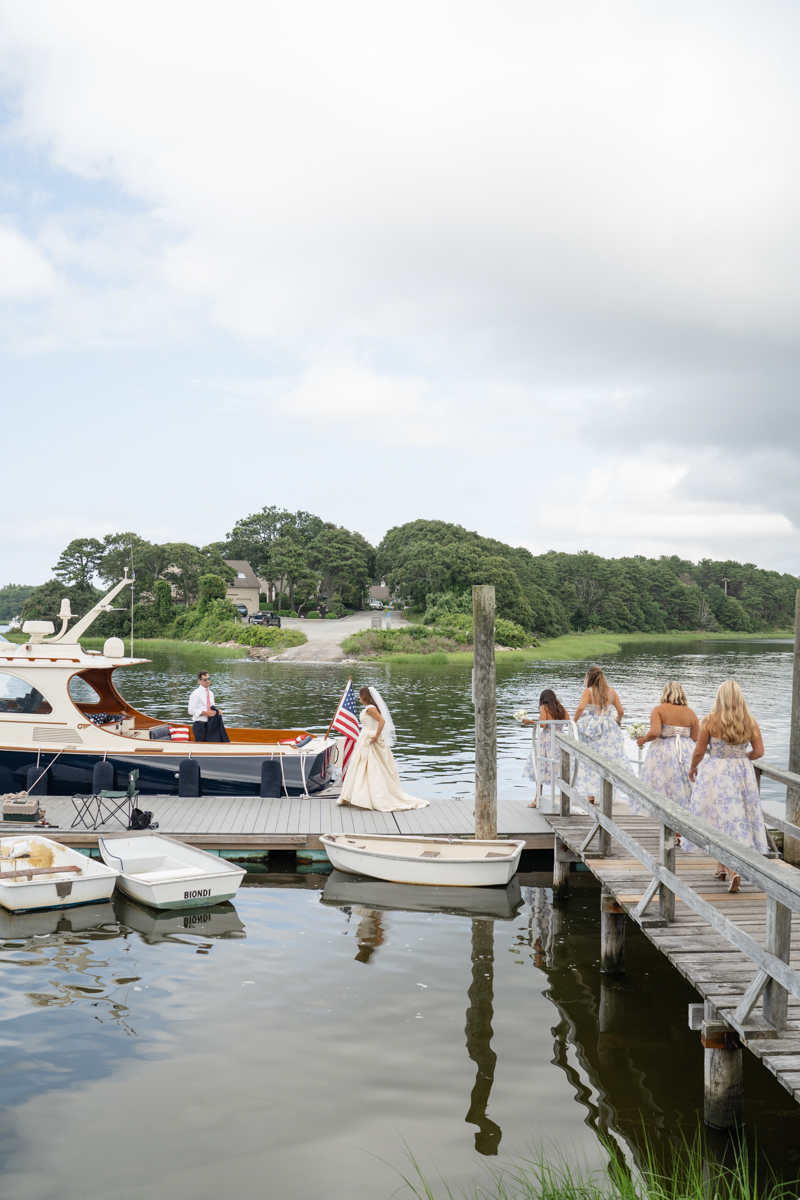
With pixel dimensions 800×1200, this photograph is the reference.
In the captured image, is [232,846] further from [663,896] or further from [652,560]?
[652,560]

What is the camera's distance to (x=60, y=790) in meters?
12.4

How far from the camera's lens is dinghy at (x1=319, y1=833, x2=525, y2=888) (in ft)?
32.5

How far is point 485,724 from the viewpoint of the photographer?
1098cm

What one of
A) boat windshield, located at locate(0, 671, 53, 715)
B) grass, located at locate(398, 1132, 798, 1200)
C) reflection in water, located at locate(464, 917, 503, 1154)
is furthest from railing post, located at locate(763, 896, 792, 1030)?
boat windshield, located at locate(0, 671, 53, 715)

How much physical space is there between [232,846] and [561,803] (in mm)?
4269

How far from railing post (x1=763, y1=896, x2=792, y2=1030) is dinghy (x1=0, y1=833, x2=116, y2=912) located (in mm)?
6979

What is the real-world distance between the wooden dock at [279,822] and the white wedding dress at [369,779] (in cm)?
14

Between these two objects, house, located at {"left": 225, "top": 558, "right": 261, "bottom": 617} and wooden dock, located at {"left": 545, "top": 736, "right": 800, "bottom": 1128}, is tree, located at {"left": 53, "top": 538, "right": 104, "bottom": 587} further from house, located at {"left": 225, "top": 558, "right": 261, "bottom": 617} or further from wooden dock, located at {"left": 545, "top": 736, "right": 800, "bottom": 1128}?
wooden dock, located at {"left": 545, "top": 736, "right": 800, "bottom": 1128}

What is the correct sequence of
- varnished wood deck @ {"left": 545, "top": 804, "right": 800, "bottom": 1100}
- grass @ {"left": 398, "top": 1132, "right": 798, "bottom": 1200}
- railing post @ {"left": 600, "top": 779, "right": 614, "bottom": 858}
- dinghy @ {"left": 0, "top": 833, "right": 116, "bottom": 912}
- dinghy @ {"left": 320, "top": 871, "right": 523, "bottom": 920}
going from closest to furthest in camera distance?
grass @ {"left": 398, "top": 1132, "right": 798, "bottom": 1200}, varnished wood deck @ {"left": 545, "top": 804, "right": 800, "bottom": 1100}, railing post @ {"left": 600, "top": 779, "right": 614, "bottom": 858}, dinghy @ {"left": 0, "top": 833, "right": 116, "bottom": 912}, dinghy @ {"left": 320, "top": 871, "right": 523, "bottom": 920}

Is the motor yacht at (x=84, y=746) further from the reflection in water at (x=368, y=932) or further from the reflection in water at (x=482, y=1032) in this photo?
the reflection in water at (x=482, y=1032)

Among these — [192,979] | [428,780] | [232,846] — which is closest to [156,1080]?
[192,979]

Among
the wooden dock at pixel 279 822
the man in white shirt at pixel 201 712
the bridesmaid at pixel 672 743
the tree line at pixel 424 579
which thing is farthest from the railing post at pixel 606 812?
the tree line at pixel 424 579

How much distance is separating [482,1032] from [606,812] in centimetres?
245

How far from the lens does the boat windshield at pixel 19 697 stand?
40.8 feet
